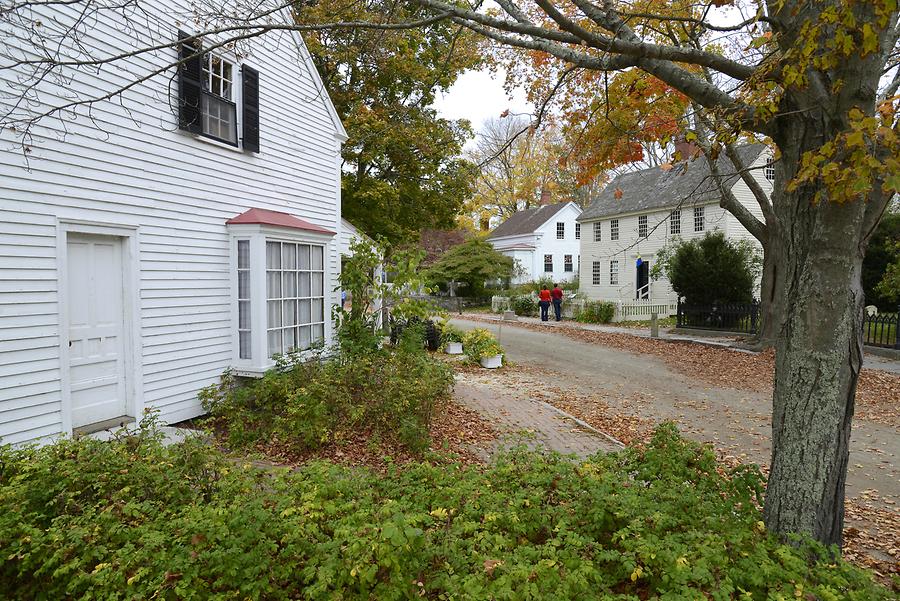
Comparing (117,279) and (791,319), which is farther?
(117,279)

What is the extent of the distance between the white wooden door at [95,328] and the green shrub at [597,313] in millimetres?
21063

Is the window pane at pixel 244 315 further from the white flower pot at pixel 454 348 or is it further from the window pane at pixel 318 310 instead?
the white flower pot at pixel 454 348

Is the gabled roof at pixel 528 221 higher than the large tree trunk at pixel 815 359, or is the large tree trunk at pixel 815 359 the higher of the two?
the gabled roof at pixel 528 221

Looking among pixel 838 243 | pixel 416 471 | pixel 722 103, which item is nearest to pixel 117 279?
pixel 416 471

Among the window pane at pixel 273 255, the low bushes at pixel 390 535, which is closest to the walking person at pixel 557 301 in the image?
the window pane at pixel 273 255

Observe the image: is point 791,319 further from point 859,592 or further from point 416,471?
point 416,471

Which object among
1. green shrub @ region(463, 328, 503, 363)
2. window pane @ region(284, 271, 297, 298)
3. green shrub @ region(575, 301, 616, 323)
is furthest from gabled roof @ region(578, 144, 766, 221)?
window pane @ region(284, 271, 297, 298)

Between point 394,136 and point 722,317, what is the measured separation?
13290mm

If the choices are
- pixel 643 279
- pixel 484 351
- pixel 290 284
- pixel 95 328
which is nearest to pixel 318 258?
pixel 290 284

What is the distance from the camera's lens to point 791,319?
3779mm

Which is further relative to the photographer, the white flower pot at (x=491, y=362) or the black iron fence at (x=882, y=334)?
the black iron fence at (x=882, y=334)

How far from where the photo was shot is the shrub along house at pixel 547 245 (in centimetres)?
4109

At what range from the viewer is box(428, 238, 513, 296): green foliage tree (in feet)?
114

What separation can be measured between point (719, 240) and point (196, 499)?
2019cm
